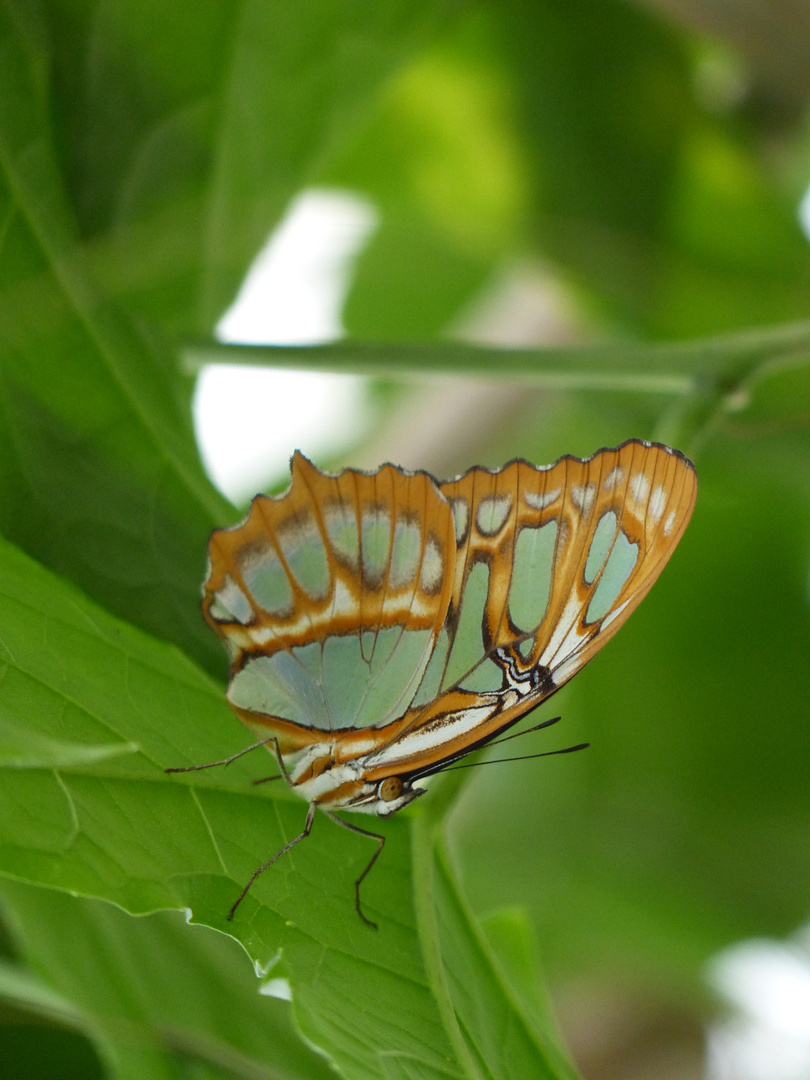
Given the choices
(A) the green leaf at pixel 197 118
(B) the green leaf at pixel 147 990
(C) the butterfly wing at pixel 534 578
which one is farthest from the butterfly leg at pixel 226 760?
(A) the green leaf at pixel 197 118

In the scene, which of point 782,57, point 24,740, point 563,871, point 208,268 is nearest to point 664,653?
point 563,871

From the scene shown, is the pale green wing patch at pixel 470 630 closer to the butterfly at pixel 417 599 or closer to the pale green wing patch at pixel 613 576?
the butterfly at pixel 417 599

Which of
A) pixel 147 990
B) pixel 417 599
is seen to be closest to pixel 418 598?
pixel 417 599

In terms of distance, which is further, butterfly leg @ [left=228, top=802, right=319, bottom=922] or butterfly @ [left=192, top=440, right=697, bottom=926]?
butterfly @ [left=192, top=440, right=697, bottom=926]

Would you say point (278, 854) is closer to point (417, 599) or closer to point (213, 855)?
point (213, 855)

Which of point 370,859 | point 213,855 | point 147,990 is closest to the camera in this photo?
point 213,855

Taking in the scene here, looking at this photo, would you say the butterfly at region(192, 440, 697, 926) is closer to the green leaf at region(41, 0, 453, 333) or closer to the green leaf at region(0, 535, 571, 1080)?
the green leaf at region(0, 535, 571, 1080)

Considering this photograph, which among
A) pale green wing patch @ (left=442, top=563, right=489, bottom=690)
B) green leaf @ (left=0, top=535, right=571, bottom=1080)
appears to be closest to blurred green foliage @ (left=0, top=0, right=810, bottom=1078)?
green leaf @ (left=0, top=535, right=571, bottom=1080)
